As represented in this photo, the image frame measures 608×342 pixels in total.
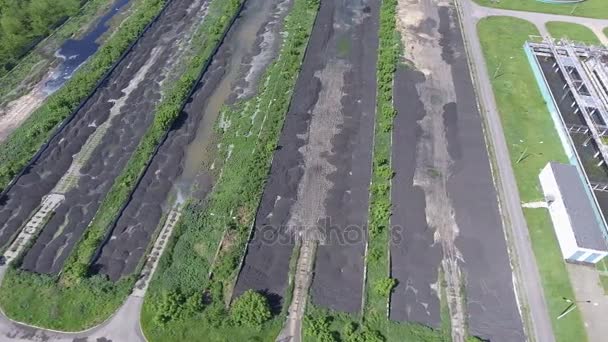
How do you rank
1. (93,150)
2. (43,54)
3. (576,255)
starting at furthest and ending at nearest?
(43,54), (93,150), (576,255)

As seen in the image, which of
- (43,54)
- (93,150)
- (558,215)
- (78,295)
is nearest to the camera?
(78,295)

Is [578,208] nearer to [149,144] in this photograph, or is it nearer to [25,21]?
[149,144]

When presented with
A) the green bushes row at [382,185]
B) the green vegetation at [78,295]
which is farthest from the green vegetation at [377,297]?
the green vegetation at [78,295]

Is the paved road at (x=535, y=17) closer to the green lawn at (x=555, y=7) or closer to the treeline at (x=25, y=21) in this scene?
the green lawn at (x=555, y=7)

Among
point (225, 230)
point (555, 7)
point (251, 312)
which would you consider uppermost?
point (555, 7)

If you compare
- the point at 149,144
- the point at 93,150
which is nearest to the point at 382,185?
the point at 149,144

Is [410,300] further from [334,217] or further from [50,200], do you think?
[50,200]
